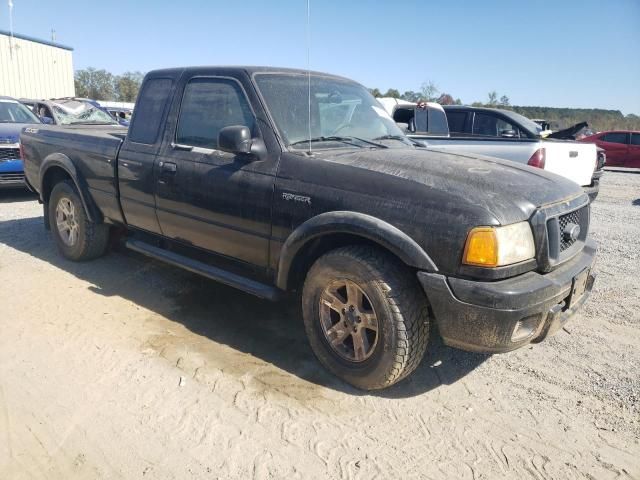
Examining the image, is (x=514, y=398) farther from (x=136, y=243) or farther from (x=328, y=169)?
(x=136, y=243)

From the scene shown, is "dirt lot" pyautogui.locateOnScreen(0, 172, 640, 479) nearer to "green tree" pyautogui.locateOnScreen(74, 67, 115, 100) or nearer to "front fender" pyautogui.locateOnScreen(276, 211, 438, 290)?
"front fender" pyautogui.locateOnScreen(276, 211, 438, 290)

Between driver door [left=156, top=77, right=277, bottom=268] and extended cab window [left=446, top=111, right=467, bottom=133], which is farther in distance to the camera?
extended cab window [left=446, top=111, right=467, bottom=133]

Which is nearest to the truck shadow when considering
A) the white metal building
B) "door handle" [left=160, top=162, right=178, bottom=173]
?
"door handle" [left=160, top=162, right=178, bottom=173]

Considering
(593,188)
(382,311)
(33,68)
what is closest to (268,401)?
(382,311)

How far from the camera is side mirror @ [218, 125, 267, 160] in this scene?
3.36m

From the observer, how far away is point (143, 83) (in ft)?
15.2

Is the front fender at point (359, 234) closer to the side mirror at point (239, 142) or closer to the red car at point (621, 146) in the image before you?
the side mirror at point (239, 142)

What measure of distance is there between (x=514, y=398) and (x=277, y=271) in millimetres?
1731

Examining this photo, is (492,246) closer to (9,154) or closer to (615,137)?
(9,154)

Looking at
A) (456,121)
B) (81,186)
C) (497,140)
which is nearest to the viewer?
(81,186)

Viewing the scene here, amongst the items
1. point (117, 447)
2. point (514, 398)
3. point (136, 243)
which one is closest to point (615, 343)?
point (514, 398)

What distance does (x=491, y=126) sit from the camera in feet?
30.7

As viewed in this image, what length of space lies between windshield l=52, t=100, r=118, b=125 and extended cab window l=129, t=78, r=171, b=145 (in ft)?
21.0

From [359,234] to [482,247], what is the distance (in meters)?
0.70
